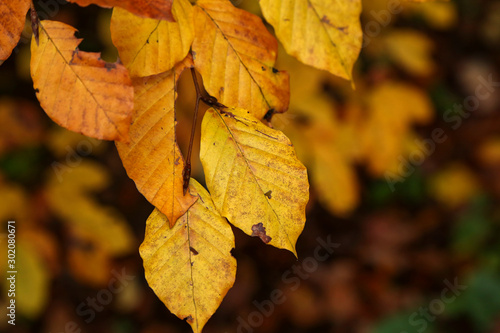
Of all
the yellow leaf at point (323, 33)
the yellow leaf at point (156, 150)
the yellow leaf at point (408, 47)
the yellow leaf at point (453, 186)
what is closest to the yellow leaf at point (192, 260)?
the yellow leaf at point (156, 150)

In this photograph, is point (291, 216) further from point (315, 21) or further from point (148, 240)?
point (315, 21)

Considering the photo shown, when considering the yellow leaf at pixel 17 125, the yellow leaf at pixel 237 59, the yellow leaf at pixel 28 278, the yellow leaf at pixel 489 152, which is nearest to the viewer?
the yellow leaf at pixel 237 59

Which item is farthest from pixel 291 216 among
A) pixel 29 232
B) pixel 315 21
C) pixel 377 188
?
pixel 377 188

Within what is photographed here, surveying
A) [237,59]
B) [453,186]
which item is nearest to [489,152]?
[453,186]

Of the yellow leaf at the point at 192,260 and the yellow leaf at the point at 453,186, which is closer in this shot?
the yellow leaf at the point at 192,260

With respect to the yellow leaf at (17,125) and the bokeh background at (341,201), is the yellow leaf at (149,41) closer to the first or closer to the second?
the bokeh background at (341,201)

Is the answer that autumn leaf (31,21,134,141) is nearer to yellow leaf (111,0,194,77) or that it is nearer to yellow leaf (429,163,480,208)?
yellow leaf (111,0,194,77)

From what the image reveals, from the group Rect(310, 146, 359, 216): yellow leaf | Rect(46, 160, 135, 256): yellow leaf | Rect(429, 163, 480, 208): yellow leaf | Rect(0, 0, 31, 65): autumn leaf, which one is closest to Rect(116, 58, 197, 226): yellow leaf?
Rect(0, 0, 31, 65): autumn leaf
